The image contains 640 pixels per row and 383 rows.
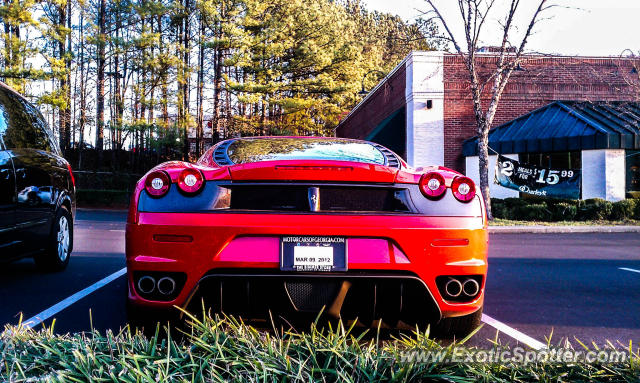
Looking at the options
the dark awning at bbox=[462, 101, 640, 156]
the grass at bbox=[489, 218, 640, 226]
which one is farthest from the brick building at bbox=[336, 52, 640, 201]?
the grass at bbox=[489, 218, 640, 226]

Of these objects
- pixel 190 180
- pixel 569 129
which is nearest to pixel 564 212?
pixel 569 129

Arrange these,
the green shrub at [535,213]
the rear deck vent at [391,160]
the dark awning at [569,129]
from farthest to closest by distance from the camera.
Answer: the dark awning at [569,129] → the green shrub at [535,213] → the rear deck vent at [391,160]

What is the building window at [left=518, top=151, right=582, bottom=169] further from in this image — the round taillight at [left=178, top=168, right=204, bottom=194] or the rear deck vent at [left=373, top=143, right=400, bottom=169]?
the round taillight at [left=178, top=168, right=204, bottom=194]

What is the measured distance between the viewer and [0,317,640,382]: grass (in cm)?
219

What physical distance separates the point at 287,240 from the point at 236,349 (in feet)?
2.24

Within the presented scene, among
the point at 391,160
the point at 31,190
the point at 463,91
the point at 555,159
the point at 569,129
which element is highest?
the point at 463,91

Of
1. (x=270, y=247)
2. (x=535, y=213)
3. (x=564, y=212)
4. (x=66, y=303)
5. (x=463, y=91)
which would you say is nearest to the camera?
(x=270, y=247)

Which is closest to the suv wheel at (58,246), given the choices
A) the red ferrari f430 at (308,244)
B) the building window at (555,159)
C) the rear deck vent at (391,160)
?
the red ferrari f430 at (308,244)

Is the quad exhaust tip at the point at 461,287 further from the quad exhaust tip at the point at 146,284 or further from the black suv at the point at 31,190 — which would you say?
the black suv at the point at 31,190

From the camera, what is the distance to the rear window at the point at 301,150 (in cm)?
351

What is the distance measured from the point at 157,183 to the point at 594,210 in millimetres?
15495

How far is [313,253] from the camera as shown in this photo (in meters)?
2.90

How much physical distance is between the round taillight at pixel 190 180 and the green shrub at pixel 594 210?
15.3 meters

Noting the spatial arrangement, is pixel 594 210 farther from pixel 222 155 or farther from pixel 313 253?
pixel 313 253
